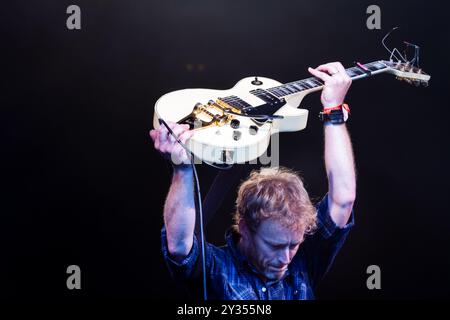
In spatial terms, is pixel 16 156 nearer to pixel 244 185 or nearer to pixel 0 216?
pixel 0 216

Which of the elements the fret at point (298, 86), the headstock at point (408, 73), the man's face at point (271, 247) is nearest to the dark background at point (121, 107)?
the headstock at point (408, 73)

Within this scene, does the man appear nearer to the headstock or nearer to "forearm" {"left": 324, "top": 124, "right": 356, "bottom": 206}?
"forearm" {"left": 324, "top": 124, "right": 356, "bottom": 206}

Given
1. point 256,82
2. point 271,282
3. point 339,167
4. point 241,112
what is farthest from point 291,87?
point 271,282

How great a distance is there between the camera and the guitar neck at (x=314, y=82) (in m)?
2.50

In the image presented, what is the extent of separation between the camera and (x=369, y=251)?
9.42 ft

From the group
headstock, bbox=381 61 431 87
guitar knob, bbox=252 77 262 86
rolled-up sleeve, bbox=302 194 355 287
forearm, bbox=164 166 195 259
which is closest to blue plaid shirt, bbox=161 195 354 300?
rolled-up sleeve, bbox=302 194 355 287

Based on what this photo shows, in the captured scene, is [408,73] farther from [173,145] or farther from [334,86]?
[173,145]

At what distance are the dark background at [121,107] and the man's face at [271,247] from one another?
15.0 inches

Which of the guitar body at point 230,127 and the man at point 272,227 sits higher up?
the guitar body at point 230,127

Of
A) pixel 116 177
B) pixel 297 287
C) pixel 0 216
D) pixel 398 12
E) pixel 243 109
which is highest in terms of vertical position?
pixel 398 12

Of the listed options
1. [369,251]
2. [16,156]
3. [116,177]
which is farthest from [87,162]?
[369,251]

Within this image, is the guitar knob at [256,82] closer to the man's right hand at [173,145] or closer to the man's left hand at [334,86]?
the man's left hand at [334,86]

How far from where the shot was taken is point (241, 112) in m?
2.36
